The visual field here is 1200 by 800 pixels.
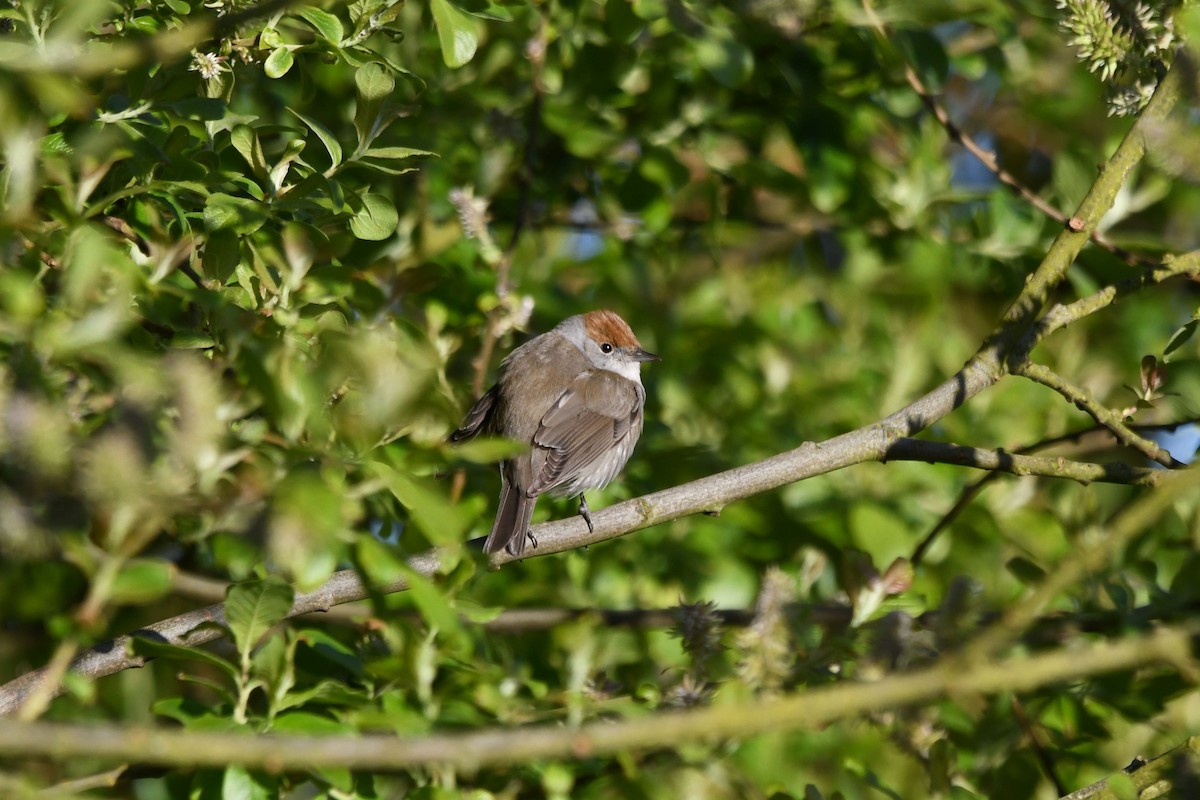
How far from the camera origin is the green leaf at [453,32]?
316cm

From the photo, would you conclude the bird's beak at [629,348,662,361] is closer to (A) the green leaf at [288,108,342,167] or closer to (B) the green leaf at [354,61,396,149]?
(B) the green leaf at [354,61,396,149]

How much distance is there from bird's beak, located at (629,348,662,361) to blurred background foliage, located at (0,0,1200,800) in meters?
0.08

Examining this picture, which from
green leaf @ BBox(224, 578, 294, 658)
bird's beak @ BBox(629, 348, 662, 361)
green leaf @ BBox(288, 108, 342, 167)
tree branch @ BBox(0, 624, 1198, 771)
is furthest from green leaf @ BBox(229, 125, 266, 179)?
bird's beak @ BBox(629, 348, 662, 361)

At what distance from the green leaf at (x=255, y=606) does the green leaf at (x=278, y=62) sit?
1.30 m

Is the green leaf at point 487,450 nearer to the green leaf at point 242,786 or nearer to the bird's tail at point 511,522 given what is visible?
the green leaf at point 242,786

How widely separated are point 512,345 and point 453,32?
175cm

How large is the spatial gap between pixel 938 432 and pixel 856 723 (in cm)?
158

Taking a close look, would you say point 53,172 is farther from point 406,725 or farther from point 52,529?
point 406,725

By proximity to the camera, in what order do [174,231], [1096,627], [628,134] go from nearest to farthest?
[174,231], [1096,627], [628,134]

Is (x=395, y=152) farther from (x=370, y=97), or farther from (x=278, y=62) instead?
(x=278, y=62)

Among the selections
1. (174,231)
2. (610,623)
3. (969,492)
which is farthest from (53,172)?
(969,492)

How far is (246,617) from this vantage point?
9.54 ft

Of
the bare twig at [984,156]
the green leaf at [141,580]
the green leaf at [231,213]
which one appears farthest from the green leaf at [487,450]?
the bare twig at [984,156]

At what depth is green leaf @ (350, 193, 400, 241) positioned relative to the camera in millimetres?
3340
